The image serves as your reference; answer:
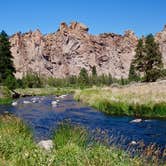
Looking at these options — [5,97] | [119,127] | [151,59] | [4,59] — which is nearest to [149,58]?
[151,59]

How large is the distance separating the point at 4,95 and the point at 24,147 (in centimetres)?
4721

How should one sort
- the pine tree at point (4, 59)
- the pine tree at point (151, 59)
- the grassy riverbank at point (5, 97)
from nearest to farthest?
1. the grassy riverbank at point (5, 97)
2. the pine tree at point (151, 59)
3. the pine tree at point (4, 59)

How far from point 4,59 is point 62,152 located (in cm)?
7479

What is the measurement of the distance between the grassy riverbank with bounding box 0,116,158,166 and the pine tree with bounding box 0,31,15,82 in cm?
6890

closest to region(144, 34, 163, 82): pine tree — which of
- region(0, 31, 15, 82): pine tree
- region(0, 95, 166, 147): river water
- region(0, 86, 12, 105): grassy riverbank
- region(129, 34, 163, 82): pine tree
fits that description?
region(129, 34, 163, 82): pine tree

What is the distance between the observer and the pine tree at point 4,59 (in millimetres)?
83875

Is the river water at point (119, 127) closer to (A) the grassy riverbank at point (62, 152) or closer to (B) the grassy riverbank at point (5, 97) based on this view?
(A) the grassy riverbank at point (62, 152)

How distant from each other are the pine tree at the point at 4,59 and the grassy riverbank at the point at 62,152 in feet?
226

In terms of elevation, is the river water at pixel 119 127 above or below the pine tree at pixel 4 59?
below

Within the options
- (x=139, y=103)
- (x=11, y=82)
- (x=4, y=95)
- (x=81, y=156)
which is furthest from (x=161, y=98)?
(x=11, y=82)

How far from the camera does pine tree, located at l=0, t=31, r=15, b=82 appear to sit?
275 feet

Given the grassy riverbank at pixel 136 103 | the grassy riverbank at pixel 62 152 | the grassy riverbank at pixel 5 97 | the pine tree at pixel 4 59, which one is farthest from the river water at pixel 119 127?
the pine tree at pixel 4 59

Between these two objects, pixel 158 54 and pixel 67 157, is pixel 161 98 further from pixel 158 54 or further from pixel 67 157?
pixel 158 54

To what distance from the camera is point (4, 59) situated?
84.5m
